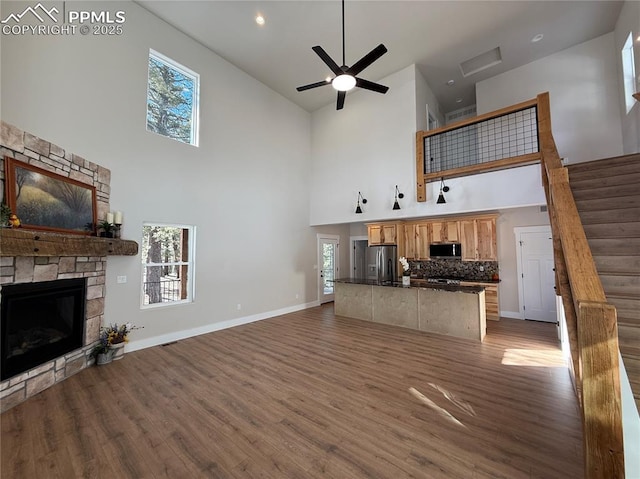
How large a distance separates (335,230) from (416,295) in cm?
390

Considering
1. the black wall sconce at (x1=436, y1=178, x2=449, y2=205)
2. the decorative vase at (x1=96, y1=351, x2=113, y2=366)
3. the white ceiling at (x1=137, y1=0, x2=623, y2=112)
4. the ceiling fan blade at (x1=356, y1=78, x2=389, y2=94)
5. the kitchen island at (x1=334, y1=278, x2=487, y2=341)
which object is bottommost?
the decorative vase at (x1=96, y1=351, x2=113, y2=366)

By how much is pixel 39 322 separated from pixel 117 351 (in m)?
1.08

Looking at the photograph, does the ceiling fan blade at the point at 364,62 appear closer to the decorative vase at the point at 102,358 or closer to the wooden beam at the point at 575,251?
the wooden beam at the point at 575,251

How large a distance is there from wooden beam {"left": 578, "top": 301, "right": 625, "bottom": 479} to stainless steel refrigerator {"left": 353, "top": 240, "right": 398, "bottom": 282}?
18.7 ft

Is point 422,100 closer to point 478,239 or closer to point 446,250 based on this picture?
point 478,239

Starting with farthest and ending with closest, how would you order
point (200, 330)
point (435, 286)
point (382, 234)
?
1. point (382, 234)
2. point (435, 286)
3. point (200, 330)

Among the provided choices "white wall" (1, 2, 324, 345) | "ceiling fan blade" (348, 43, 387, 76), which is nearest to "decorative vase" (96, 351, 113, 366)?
"white wall" (1, 2, 324, 345)

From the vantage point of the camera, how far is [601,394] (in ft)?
4.05

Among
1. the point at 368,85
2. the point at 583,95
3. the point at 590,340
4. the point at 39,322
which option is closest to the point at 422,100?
the point at 583,95

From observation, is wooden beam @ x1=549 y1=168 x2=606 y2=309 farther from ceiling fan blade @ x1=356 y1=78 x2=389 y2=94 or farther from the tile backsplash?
the tile backsplash

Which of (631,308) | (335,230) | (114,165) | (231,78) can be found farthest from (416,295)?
(231,78)

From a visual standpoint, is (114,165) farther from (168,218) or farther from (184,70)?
(184,70)

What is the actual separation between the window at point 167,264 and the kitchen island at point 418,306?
3.33m

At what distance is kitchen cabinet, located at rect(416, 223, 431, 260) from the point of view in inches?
277
